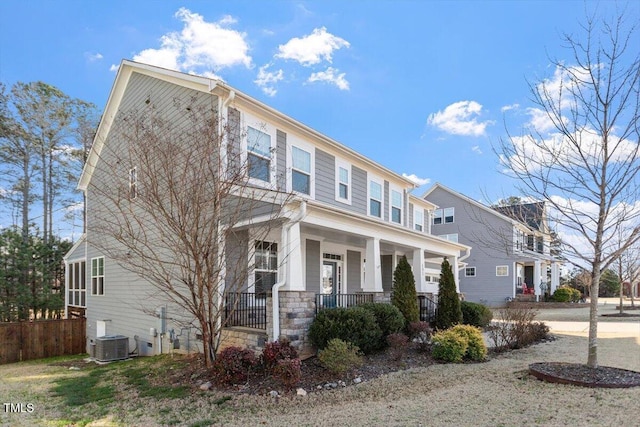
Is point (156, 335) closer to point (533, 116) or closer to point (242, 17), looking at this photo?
point (242, 17)

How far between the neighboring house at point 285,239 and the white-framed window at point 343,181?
0.03 m

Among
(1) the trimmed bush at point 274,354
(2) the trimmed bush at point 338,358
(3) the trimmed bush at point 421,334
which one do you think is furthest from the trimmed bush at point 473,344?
(1) the trimmed bush at point 274,354

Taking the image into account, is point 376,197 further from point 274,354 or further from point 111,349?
point 111,349

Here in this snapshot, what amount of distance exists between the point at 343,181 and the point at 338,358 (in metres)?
7.39

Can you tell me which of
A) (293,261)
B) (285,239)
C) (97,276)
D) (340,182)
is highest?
(340,182)

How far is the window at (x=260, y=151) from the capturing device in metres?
10.2

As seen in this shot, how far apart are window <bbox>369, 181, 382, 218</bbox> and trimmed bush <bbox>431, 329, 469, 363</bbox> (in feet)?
21.9

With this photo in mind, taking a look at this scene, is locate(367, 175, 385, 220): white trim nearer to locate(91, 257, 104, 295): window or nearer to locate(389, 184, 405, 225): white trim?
locate(389, 184, 405, 225): white trim

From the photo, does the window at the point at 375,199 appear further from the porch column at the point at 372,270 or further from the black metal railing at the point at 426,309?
the black metal railing at the point at 426,309

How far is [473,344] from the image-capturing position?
9062 mm

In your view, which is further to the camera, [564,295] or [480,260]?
[480,260]

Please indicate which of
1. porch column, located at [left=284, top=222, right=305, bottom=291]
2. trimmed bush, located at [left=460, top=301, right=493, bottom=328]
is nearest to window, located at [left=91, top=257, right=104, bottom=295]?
porch column, located at [left=284, top=222, right=305, bottom=291]

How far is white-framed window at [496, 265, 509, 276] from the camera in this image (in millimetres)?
28966

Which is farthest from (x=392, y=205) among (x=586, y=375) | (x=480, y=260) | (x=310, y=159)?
(x=480, y=260)
